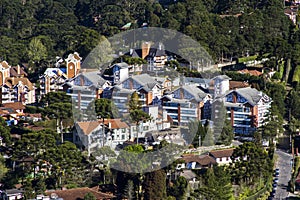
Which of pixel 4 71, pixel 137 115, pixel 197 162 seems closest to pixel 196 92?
pixel 137 115

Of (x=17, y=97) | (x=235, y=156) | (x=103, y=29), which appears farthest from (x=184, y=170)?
(x=103, y=29)

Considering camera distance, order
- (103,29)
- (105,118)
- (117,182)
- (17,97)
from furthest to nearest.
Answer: (103,29) → (17,97) → (105,118) → (117,182)

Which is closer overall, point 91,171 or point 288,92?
point 91,171

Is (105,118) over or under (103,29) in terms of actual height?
under

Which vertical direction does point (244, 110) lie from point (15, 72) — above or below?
below

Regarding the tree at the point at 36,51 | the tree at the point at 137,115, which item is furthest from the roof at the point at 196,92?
the tree at the point at 36,51

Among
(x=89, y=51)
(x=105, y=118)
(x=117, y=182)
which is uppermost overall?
(x=89, y=51)

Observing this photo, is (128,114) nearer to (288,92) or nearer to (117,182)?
(117,182)

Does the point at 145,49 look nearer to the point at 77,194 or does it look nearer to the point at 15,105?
the point at 15,105
